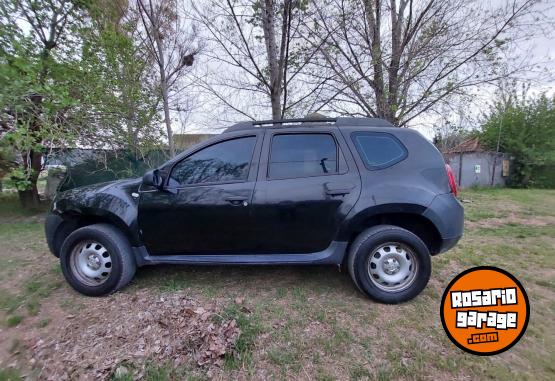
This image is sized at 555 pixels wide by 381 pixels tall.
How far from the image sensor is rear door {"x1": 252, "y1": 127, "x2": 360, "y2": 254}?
2.63 m

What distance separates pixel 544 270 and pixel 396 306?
2.33 m

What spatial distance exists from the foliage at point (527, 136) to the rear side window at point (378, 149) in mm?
12582

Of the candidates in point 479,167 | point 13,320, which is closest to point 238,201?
point 13,320

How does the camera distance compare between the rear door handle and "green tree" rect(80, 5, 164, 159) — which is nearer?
the rear door handle

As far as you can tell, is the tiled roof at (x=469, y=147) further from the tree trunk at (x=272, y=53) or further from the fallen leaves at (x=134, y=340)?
the fallen leaves at (x=134, y=340)

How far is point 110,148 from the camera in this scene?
661 cm

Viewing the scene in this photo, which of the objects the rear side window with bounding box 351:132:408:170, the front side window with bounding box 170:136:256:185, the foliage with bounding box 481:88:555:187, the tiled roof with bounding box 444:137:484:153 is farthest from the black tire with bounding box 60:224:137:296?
the foliage with bounding box 481:88:555:187

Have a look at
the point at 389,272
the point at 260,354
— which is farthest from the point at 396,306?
the point at 260,354

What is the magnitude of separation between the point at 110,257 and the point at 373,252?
8.72 ft

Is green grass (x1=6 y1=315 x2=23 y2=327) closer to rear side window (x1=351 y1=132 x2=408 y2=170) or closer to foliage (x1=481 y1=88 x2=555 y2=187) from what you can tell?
rear side window (x1=351 y1=132 x2=408 y2=170)

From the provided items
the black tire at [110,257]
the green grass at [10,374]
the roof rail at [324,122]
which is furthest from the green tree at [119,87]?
the green grass at [10,374]

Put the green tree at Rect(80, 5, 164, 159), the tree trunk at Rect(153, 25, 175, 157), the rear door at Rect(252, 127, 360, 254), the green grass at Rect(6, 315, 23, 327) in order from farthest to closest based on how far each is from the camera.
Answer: the tree trunk at Rect(153, 25, 175, 157), the green tree at Rect(80, 5, 164, 159), the rear door at Rect(252, 127, 360, 254), the green grass at Rect(6, 315, 23, 327)

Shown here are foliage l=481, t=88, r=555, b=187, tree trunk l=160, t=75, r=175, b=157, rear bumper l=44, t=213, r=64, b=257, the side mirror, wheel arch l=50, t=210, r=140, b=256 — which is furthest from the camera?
foliage l=481, t=88, r=555, b=187

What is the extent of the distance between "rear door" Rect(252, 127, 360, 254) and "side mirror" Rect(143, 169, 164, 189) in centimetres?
100
